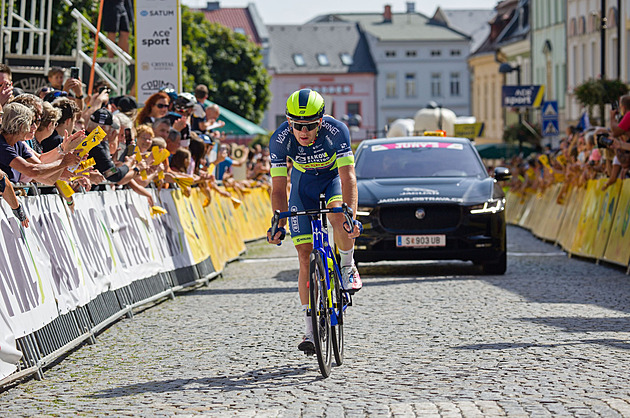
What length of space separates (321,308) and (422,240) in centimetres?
774

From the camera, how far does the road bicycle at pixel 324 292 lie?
870cm

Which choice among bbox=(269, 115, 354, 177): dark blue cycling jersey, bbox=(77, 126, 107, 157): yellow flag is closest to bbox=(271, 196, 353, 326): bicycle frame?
bbox=(269, 115, 354, 177): dark blue cycling jersey

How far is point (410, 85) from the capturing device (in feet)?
436

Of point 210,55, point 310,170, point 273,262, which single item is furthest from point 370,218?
point 210,55

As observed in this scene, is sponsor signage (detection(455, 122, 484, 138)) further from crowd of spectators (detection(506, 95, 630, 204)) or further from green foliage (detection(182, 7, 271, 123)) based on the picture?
green foliage (detection(182, 7, 271, 123))

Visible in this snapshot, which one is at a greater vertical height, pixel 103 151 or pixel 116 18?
pixel 116 18

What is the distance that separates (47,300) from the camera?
9742 mm

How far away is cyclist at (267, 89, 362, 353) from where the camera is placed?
9438mm

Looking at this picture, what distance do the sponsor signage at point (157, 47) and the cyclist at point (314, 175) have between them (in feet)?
36.7

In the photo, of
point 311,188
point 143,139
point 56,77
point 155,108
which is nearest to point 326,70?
point 155,108

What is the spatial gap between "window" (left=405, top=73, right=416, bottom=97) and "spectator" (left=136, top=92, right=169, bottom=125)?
116 metres

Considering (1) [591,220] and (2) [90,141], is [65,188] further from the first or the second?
(1) [591,220]

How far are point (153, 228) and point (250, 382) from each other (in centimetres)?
616

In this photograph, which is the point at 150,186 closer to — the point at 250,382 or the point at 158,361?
the point at 158,361
